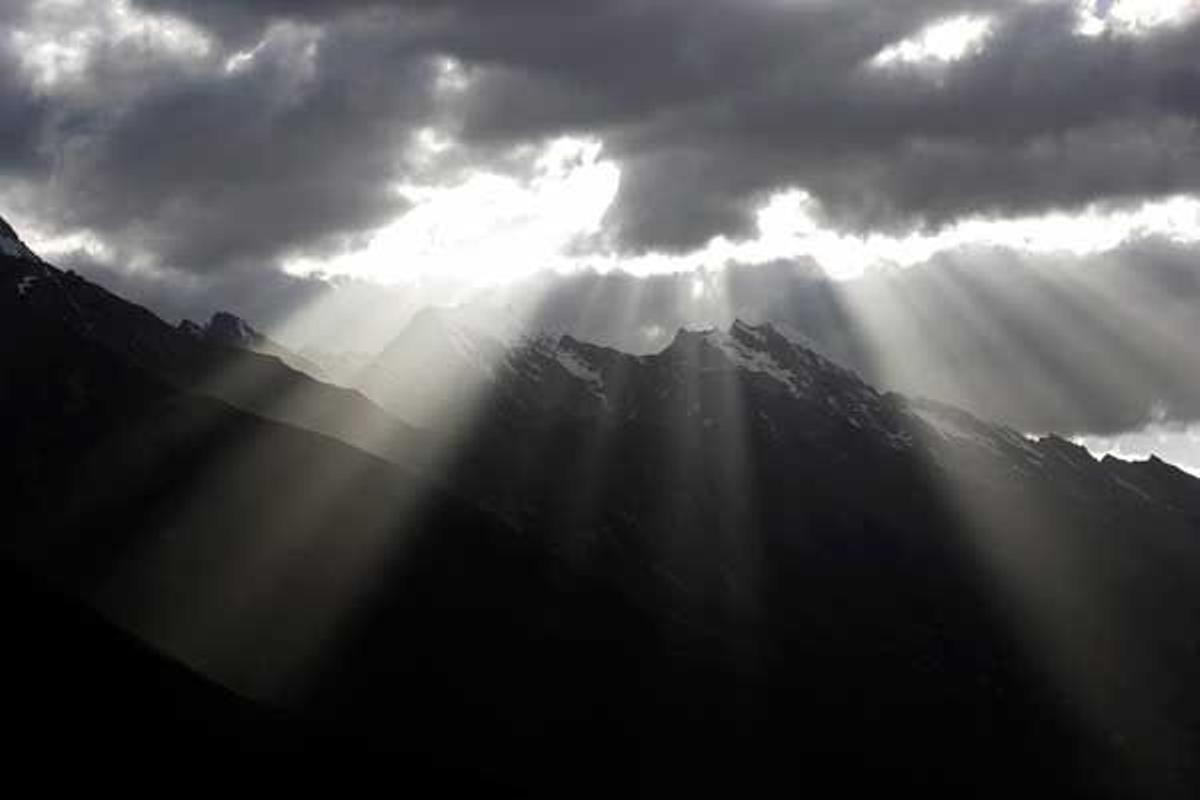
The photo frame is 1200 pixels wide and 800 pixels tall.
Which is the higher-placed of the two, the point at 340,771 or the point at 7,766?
the point at 340,771

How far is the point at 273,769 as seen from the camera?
162 m

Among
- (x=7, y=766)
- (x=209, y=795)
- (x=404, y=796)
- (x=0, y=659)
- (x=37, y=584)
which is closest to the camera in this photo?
(x=7, y=766)

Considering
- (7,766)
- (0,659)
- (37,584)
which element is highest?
(37,584)

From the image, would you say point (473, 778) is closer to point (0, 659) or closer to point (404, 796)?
point (404, 796)

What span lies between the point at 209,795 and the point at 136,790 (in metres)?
7.91

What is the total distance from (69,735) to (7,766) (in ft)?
35.0

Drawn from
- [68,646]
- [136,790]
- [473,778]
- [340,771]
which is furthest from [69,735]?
[473,778]

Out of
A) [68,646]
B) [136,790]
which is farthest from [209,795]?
[68,646]

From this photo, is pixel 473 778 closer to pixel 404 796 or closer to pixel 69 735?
pixel 404 796

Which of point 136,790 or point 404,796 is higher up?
point 404,796

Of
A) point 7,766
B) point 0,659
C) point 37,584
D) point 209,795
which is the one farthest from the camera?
point 37,584

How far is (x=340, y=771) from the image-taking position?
558ft

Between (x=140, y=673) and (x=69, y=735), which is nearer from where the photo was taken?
(x=69, y=735)

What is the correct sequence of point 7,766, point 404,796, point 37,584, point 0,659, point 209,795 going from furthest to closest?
point 37,584
point 404,796
point 0,659
point 209,795
point 7,766
